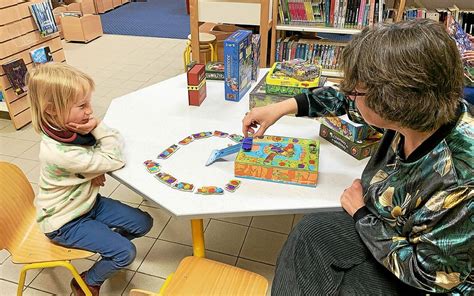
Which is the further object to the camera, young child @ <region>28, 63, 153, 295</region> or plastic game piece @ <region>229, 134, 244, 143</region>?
plastic game piece @ <region>229, 134, 244, 143</region>

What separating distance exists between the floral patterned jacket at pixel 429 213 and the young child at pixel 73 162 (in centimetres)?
87

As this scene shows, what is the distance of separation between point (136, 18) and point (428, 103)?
20.3ft

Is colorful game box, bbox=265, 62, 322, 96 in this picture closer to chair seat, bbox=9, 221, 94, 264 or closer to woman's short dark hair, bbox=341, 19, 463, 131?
woman's short dark hair, bbox=341, 19, 463, 131

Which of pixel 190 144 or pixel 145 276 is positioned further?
pixel 145 276

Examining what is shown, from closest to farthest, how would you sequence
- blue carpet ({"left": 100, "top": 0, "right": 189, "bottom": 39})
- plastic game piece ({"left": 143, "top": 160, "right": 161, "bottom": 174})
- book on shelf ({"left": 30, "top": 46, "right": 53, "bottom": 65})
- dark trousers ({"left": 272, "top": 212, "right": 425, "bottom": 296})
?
1. dark trousers ({"left": 272, "top": 212, "right": 425, "bottom": 296})
2. plastic game piece ({"left": 143, "top": 160, "right": 161, "bottom": 174})
3. book on shelf ({"left": 30, "top": 46, "right": 53, "bottom": 65})
4. blue carpet ({"left": 100, "top": 0, "right": 189, "bottom": 39})

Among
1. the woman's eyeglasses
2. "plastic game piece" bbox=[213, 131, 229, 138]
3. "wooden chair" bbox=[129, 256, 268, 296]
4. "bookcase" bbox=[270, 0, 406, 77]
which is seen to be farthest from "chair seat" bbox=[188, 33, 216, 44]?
the woman's eyeglasses

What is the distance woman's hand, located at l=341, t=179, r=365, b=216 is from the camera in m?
1.16

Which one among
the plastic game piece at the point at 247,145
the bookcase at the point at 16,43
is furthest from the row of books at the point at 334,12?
the plastic game piece at the point at 247,145

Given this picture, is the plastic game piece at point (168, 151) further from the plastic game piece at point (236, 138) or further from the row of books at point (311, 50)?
the row of books at point (311, 50)

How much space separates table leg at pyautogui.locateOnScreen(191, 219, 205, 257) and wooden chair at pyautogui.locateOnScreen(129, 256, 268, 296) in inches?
3.5

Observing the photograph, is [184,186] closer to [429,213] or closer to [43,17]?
[429,213]

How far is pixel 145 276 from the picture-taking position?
1.87 meters

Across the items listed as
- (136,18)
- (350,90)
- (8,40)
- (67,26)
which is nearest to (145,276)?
(350,90)

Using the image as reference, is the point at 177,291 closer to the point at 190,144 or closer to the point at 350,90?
the point at 190,144
